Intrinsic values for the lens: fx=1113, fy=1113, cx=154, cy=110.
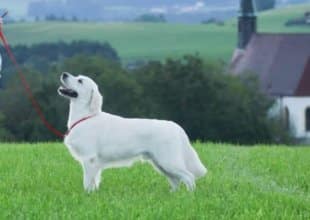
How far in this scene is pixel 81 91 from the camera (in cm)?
1096

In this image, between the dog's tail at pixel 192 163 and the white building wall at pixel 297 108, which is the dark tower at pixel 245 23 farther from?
the dog's tail at pixel 192 163

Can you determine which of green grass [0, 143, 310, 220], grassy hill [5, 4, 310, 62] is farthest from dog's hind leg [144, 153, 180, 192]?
grassy hill [5, 4, 310, 62]

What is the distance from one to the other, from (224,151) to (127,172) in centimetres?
383

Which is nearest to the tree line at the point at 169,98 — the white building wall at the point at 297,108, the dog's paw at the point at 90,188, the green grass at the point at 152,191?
the white building wall at the point at 297,108

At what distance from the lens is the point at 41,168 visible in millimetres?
13109

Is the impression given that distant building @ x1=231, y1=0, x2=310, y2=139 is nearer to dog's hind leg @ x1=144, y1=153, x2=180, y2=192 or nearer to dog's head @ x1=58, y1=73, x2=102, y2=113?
dog's hind leg @ x1=144, y1=153, x2=180, y2=192

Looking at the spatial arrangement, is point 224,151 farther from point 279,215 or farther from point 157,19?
point 157,19

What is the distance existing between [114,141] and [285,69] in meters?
99.0

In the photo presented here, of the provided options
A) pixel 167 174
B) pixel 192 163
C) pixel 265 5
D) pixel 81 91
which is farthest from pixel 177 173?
pixel 265 5

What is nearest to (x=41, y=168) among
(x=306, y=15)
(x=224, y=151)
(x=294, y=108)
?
(x=224, y=151)

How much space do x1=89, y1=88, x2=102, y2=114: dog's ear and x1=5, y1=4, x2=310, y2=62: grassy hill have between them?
116479 mm

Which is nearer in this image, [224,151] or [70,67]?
[224,151]

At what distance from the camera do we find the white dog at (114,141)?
10.8 meters

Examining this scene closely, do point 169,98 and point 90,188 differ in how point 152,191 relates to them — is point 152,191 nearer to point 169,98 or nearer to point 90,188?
point 90,188
